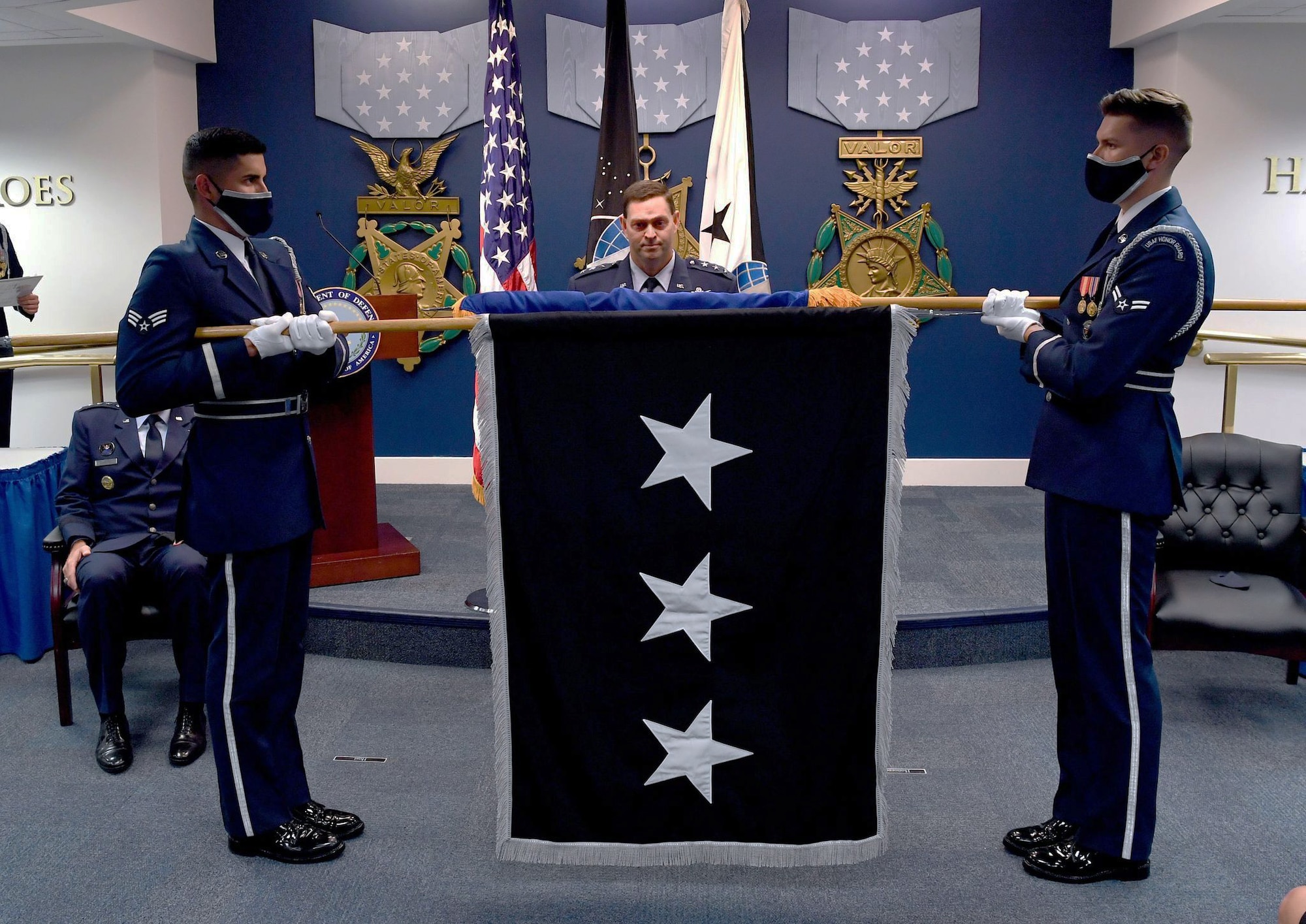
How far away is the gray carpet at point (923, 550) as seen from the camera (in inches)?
155

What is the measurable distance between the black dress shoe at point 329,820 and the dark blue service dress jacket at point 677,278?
1523 millimetres

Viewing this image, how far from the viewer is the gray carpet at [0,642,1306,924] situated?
2.24 meters

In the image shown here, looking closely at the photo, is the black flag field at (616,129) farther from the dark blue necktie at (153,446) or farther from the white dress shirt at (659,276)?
the dark blue necktie at (153,446)

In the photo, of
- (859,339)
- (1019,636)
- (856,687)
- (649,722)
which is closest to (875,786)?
(856,687)

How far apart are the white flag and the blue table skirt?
2772 millimetres

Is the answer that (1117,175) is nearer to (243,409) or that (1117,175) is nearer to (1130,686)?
(1130,686)

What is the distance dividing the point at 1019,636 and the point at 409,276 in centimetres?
371

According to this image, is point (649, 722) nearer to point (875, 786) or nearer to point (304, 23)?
point (875, 786)

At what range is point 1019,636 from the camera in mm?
3732

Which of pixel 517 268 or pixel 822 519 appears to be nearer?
pixel 822 519

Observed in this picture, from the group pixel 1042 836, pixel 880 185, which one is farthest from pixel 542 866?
pixel 880 185

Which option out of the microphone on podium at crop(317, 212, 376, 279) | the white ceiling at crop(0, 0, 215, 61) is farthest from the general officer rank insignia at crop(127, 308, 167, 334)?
the microphone on podium at crop(317, 212, 376, 279)

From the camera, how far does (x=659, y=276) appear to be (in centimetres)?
306

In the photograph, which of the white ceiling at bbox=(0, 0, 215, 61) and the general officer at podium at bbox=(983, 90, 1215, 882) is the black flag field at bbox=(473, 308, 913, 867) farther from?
the white ceiling at bbox=(0, 0, 215, 61)
